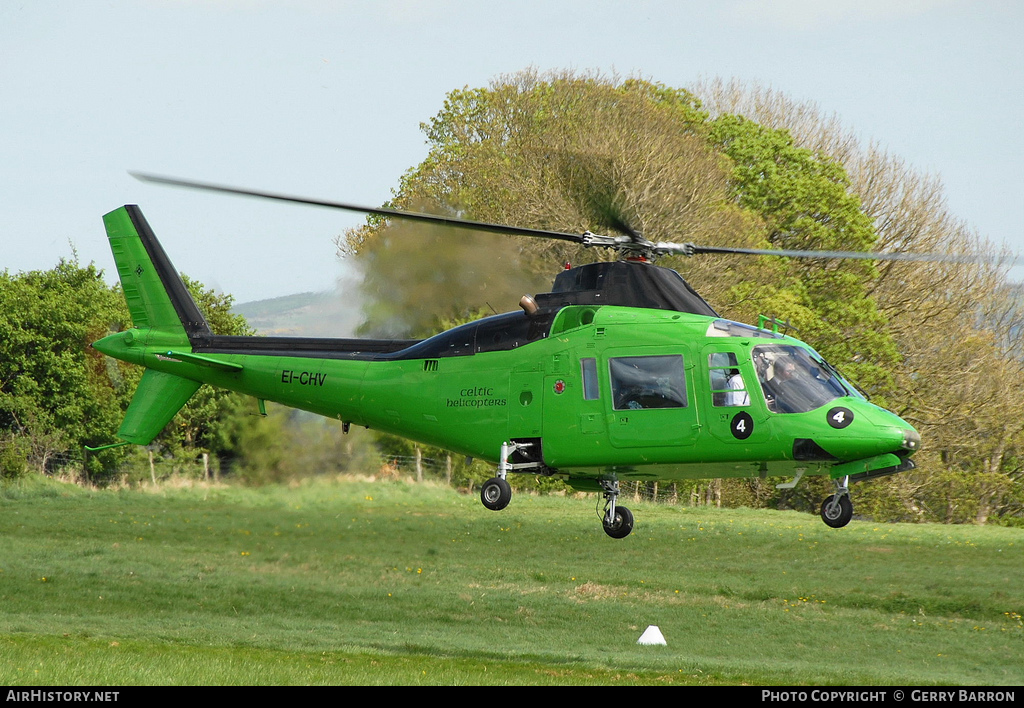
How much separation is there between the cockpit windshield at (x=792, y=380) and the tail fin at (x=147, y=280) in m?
10.2

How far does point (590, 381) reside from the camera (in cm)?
1509

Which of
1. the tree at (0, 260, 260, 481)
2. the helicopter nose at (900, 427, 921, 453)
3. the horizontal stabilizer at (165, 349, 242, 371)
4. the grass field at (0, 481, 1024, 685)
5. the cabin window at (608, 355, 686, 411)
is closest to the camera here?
the helicopter nose at (900, 427, 921, 453)

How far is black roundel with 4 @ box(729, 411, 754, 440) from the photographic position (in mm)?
14211

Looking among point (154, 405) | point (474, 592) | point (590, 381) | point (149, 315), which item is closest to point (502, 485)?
point (590, 381)

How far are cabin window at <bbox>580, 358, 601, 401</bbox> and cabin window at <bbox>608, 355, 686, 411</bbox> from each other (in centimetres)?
23

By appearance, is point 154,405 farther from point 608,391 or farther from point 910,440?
point 910,440

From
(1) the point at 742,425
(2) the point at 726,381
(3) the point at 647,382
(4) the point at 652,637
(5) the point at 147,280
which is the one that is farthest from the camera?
(4) the point at 652,637

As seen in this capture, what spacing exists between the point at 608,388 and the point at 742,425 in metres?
1.80

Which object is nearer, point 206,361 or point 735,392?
point 735,392

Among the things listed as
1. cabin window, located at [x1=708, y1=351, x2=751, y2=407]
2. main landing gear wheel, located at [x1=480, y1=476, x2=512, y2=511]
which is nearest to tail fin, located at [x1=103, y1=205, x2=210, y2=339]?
main landing gear wheel, located at [x1=480, y1=476, x2=512, y2=511]

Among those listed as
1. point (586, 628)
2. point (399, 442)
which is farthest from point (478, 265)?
point (586, 628)

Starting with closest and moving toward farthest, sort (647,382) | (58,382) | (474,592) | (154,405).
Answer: (647,382)
(154,405)
(474,592)
(58,382)

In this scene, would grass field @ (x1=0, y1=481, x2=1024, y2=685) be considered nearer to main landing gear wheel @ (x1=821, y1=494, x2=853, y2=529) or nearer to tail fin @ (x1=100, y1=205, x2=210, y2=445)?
tail fin @ (x1=100, y1=205, x2=210, y2=445)

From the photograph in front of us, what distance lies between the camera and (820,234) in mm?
42531
